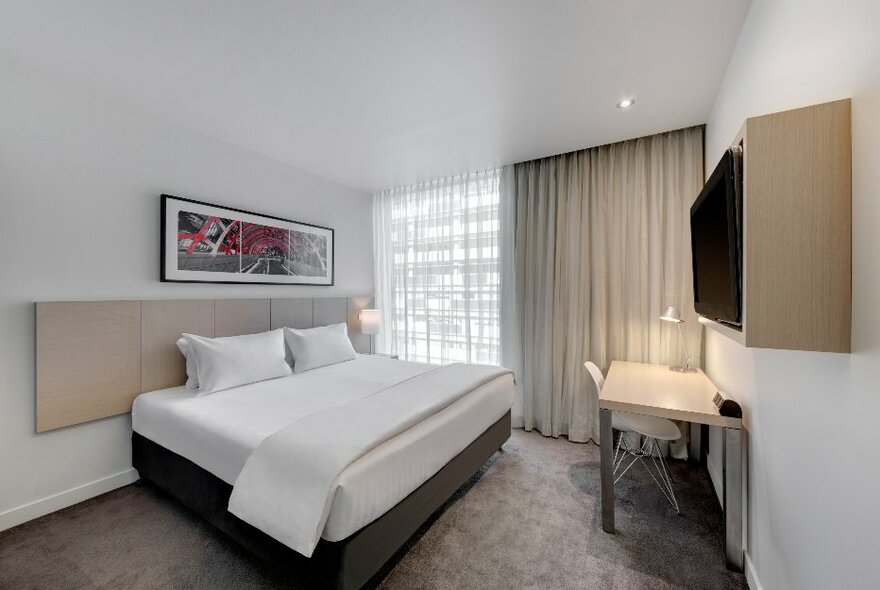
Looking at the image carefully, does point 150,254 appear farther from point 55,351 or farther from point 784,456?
point 784,456

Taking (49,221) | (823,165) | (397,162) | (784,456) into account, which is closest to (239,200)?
(49,221)

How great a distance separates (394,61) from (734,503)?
2862 mm

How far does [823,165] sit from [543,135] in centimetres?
213

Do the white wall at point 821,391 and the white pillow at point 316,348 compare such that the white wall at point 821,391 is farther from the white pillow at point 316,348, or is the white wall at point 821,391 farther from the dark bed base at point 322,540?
the white pillow at point 316,348

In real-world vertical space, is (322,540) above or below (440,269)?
below

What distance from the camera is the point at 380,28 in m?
1.71

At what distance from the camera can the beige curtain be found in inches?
110

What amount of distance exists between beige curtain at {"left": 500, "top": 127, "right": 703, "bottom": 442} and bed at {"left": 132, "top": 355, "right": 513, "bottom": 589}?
30.1 inches

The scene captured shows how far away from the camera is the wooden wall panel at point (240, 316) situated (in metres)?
2.93

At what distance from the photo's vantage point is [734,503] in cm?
168

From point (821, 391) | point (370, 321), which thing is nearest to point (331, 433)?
point (821, 391)

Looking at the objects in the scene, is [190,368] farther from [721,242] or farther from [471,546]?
[721,242]

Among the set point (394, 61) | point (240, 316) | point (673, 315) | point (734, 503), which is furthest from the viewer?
point (240, 316)

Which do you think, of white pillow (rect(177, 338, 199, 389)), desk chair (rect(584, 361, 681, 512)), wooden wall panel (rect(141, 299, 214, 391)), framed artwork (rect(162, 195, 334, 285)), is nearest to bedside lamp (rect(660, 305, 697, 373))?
desk chair (rect(584, 361, 681, 512))
